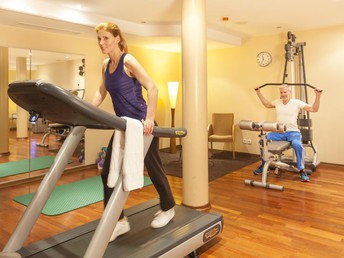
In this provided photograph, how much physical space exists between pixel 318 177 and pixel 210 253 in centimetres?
273

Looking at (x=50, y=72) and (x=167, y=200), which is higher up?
(x=50, y=72)

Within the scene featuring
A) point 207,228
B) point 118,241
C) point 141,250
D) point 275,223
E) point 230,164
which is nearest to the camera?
point 141,250

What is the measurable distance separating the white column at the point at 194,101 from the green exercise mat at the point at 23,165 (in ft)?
8.04

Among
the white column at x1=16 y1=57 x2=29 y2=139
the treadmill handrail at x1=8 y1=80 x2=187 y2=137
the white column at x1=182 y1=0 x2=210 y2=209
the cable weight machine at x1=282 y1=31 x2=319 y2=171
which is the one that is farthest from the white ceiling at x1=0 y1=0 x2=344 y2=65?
Answer: the treadmill handrail at x1=8 y1=80 x2=187 y2=137

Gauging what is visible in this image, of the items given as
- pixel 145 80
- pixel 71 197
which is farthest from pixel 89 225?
pixel 71 197

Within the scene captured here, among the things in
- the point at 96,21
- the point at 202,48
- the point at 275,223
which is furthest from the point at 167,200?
the point at 96,21

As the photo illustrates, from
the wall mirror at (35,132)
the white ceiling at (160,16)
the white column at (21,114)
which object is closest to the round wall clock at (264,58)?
the white ceiling at (160,16)

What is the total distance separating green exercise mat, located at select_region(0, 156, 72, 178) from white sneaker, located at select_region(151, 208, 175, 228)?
2.76m

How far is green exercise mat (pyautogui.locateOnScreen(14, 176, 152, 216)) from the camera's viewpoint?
10.2ft

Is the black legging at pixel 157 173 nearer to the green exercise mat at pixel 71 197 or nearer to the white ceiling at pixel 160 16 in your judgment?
the green exercise mat at pixel 71 197

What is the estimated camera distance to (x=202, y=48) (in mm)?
2842

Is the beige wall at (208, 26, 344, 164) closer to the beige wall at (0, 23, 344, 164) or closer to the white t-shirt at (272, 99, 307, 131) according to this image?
the beige wall at (0, 23, 344, 164)

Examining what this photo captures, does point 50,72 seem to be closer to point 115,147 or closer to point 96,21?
point 96,21

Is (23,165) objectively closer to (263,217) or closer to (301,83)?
(263,217)
